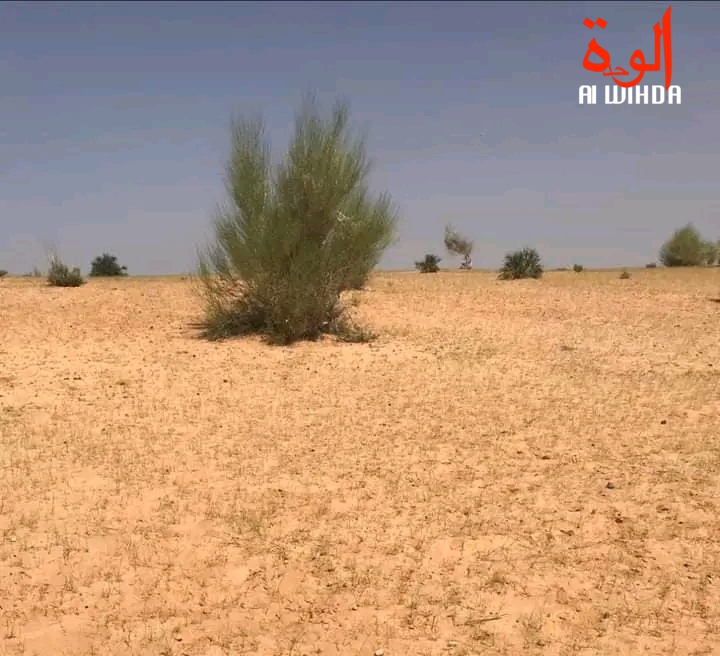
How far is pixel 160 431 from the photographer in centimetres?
771

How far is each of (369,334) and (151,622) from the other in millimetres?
9882

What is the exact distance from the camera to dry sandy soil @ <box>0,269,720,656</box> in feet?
14.0

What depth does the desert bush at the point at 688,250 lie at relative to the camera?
42.7 metres

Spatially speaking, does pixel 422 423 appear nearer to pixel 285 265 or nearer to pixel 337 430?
pixel 337 430

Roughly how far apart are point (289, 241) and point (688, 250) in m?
35.3

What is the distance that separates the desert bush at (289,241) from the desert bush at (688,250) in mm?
33546

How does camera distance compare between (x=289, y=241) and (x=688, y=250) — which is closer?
(x=289, y=241)

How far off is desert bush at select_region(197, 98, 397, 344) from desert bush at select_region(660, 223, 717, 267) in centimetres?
3355

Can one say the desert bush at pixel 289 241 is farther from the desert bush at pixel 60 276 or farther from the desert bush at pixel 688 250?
the desert bush at pixel 688 250

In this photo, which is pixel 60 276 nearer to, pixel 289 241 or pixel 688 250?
pixel 289 241

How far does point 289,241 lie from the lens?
13.6 meters

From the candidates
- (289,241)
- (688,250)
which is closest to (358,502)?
(289,241)

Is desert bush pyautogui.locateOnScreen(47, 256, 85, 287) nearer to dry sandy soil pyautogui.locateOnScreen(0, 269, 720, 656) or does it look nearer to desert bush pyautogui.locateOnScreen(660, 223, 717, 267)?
dry sandy soil pyautogui.locateOnScreen(0, 269, 720, 656)

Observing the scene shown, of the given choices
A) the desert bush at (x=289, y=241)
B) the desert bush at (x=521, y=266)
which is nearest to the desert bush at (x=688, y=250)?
the desert bush at (x=521, y=266)
